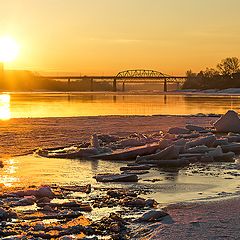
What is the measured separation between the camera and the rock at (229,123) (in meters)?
17.4

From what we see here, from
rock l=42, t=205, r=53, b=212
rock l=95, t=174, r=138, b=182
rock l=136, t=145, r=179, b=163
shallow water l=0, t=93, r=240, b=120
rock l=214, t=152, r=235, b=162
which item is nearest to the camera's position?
rock l=42, t=205, r=53, b=212

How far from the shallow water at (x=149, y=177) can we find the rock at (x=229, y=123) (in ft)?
22.7

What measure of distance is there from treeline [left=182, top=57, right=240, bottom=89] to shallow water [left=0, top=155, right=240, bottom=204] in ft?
415

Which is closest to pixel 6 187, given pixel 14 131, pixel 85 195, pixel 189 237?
pixel 85 195

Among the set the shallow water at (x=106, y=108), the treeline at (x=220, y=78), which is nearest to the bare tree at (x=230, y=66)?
the treeline at (x=220, y=78)

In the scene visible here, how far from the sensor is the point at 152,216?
6074mm

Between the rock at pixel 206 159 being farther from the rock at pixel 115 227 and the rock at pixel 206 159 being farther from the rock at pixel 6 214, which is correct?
the rock at pixel 6 214

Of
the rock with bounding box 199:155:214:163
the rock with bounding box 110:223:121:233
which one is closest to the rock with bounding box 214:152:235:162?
the rock with bounding box 199:155:214:163

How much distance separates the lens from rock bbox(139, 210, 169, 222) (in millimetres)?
6036

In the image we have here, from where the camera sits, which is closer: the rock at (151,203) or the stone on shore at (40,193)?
the rock at (151,203)

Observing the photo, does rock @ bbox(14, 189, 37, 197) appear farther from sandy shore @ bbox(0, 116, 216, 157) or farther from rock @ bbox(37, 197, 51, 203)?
sandy shore @ bbox(0, 116, 216, 157)

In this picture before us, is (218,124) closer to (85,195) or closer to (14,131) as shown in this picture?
(14,131)

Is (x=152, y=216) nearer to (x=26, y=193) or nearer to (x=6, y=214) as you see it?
(x=6, y=214)

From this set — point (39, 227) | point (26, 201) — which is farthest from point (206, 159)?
point (39, 227)
